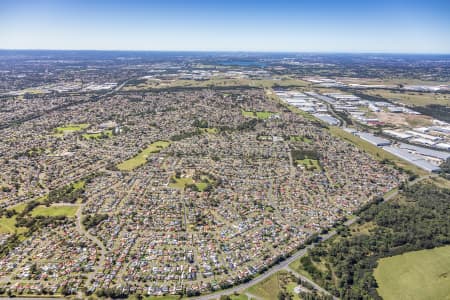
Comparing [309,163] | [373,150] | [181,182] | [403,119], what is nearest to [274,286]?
[181,182]

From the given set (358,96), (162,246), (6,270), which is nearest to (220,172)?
(162,246)

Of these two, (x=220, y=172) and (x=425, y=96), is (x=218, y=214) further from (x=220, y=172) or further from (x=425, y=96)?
(x=425, y=96)

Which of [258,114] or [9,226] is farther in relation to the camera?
[258,114]

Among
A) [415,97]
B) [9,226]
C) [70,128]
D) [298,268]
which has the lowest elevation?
[298,268]

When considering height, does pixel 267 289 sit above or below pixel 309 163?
below

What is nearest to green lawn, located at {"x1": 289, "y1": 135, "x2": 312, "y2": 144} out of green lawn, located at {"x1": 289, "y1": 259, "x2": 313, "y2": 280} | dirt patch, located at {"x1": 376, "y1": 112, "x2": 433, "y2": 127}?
dirt patch, located at {"x1": 376, "y1": 112, "x2": 433, "y2": 127}

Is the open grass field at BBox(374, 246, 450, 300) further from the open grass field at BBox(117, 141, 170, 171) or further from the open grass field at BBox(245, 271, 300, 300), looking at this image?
the open grass field at BBox(117, 141, 170, 171)

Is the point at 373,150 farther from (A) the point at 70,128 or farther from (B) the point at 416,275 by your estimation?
(A) the point at 70,128
